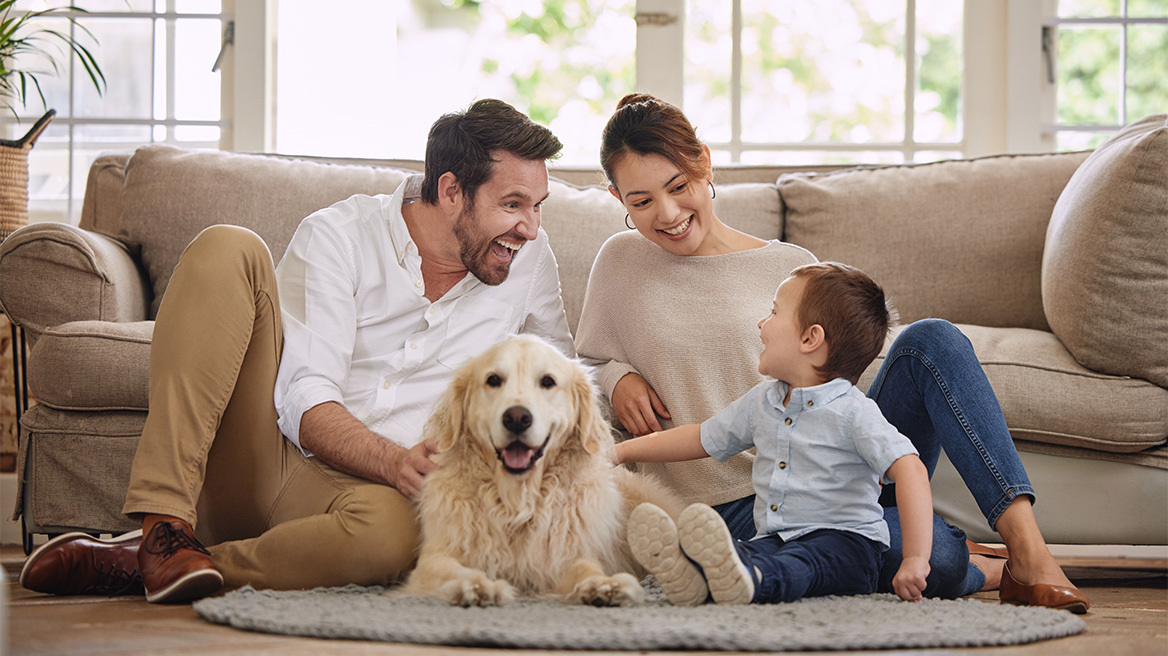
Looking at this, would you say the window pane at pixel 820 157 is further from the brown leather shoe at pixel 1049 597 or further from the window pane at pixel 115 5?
the window pane at pixel 115 5

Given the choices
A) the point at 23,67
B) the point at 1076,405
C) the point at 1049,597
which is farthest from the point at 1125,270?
the point at 23,67

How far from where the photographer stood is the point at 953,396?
1.68 meters

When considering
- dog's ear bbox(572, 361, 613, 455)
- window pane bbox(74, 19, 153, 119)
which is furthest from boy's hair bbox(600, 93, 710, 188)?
window pane bbox(74, 19, 153, 119)

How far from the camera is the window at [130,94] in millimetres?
3627

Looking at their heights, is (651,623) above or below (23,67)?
below

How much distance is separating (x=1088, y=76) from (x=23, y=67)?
425 centimetres

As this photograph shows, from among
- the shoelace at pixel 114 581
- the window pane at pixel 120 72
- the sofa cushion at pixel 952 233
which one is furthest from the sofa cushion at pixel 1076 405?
the window pane at pixel 120 72

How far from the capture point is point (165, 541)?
1518 mm

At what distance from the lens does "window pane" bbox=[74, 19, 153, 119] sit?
144 inches

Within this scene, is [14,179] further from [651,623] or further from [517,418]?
[651,623]

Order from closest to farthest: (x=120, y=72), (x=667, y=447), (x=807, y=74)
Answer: (x=667, y=447) → (x=120, y=72) → (x=807, y=74)

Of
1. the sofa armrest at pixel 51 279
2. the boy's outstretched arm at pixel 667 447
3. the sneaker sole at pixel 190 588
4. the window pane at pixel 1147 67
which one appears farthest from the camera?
the window pane at pixel 1147 67

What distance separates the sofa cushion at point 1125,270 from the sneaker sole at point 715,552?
1.30m

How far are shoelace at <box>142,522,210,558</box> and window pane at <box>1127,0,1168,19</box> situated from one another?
3.87m
